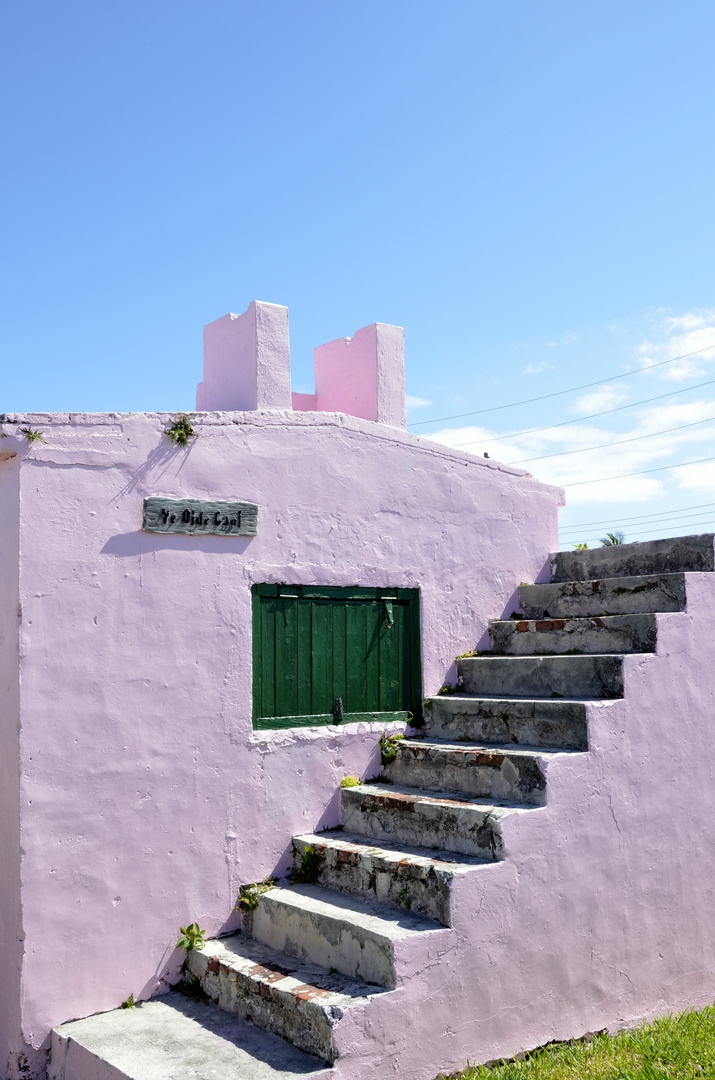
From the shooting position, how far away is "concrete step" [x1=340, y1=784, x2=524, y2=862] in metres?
5.34

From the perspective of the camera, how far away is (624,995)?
5930 mm

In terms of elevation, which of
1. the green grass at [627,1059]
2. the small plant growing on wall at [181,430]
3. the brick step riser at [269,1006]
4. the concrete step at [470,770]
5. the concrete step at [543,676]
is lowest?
the green grass at [627,1059]

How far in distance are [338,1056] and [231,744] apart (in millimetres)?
2023

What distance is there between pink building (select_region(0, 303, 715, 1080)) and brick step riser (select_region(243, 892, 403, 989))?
20 millimetres

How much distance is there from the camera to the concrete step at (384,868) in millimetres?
5055

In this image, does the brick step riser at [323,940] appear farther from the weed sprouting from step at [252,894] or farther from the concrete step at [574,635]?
the concrete step at [574,635]

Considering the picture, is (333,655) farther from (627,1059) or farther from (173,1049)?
(627,1059)

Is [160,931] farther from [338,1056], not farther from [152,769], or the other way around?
[338,1056]

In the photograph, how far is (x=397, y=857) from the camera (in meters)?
5.44

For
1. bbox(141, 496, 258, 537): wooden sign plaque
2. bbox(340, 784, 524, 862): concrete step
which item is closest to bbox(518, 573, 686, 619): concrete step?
bbox(340, 784, 524, 862): concrete step

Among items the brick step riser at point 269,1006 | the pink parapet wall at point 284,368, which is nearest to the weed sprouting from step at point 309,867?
the brick step riser at point 269,1006

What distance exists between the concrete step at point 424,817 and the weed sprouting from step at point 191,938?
1.17 meters

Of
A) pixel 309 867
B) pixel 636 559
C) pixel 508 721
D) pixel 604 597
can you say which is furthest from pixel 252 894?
pixel 636 559

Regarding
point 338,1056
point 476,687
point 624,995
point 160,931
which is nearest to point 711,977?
point 624,995
